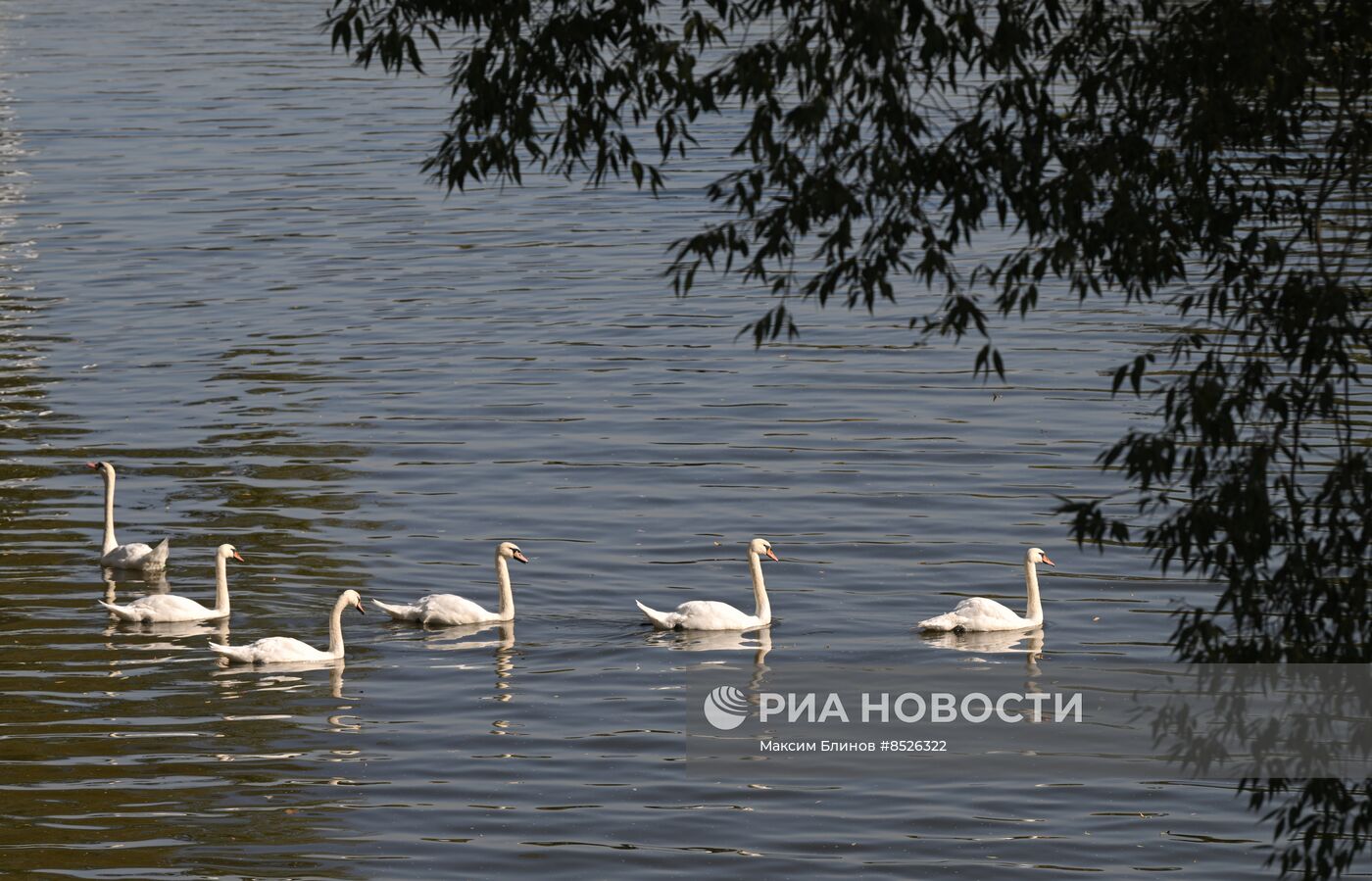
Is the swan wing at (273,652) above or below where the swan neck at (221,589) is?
below

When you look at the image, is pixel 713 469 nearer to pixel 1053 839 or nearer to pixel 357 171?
pixel 1053 839

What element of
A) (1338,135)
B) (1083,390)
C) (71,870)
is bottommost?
(71,870)

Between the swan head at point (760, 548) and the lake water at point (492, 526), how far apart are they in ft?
1.94

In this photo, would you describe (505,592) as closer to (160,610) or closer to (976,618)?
(160,610)

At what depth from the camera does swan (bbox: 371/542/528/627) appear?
63.1 ft

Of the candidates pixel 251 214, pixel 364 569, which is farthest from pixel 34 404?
pixel 251 214

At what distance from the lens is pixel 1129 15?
1073 cm

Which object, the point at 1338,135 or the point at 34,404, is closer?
the point at 1338,135

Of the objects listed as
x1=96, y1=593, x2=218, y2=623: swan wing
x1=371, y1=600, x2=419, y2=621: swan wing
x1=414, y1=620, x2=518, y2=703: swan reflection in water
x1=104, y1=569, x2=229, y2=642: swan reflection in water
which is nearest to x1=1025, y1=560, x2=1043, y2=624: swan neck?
x1=414, y1=620, x2=518, y2=703: swan reflection in water

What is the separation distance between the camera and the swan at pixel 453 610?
19.2 meters

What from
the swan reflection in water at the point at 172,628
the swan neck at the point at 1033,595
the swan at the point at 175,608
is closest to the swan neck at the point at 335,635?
the swan reflection in water at the point at 172,628

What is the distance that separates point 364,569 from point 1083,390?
35.7 ft

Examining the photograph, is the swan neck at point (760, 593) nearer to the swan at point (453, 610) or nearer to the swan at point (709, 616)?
the swan at point (709, 616)

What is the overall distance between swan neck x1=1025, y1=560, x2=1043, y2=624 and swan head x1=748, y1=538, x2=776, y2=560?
2.47m
